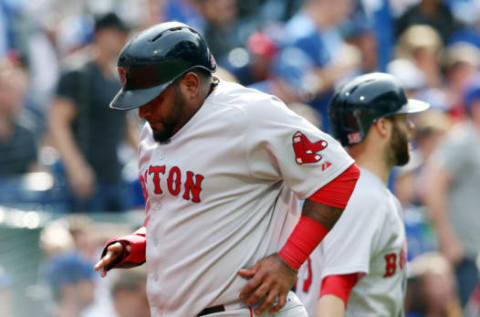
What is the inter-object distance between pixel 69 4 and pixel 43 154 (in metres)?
2.62

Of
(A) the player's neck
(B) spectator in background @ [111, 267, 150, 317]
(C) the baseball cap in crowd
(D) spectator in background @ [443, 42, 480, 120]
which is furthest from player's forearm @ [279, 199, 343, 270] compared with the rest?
(D) spectator in background @ [443, 42, 480, 120]

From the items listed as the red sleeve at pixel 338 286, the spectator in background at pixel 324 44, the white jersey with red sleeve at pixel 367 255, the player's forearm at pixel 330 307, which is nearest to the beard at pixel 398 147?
the white jersey with red sleeve at pixel 367 255

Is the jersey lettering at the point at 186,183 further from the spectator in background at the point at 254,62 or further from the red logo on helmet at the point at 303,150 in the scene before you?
the spectator in background at the point at 254,62

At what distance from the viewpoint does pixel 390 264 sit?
4000 millimetres

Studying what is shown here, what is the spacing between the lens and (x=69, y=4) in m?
10.1

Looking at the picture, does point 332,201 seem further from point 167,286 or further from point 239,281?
point 167,286

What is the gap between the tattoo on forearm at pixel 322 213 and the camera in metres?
3.34

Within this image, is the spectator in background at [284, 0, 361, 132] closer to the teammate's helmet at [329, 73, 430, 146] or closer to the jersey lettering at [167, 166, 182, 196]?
the teammate's helmet at [329, 73, 430, 146]

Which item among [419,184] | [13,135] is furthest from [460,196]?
[13,135]

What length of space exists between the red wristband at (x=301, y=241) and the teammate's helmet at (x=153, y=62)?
0.68 meters

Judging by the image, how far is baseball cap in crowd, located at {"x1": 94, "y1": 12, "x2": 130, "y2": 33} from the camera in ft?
24.3

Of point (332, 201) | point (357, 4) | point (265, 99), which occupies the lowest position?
point (357, 4)

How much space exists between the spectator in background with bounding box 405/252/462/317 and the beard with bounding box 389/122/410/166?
2.87 metres

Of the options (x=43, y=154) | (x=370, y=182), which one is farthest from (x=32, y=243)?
(x=370, y=182)
